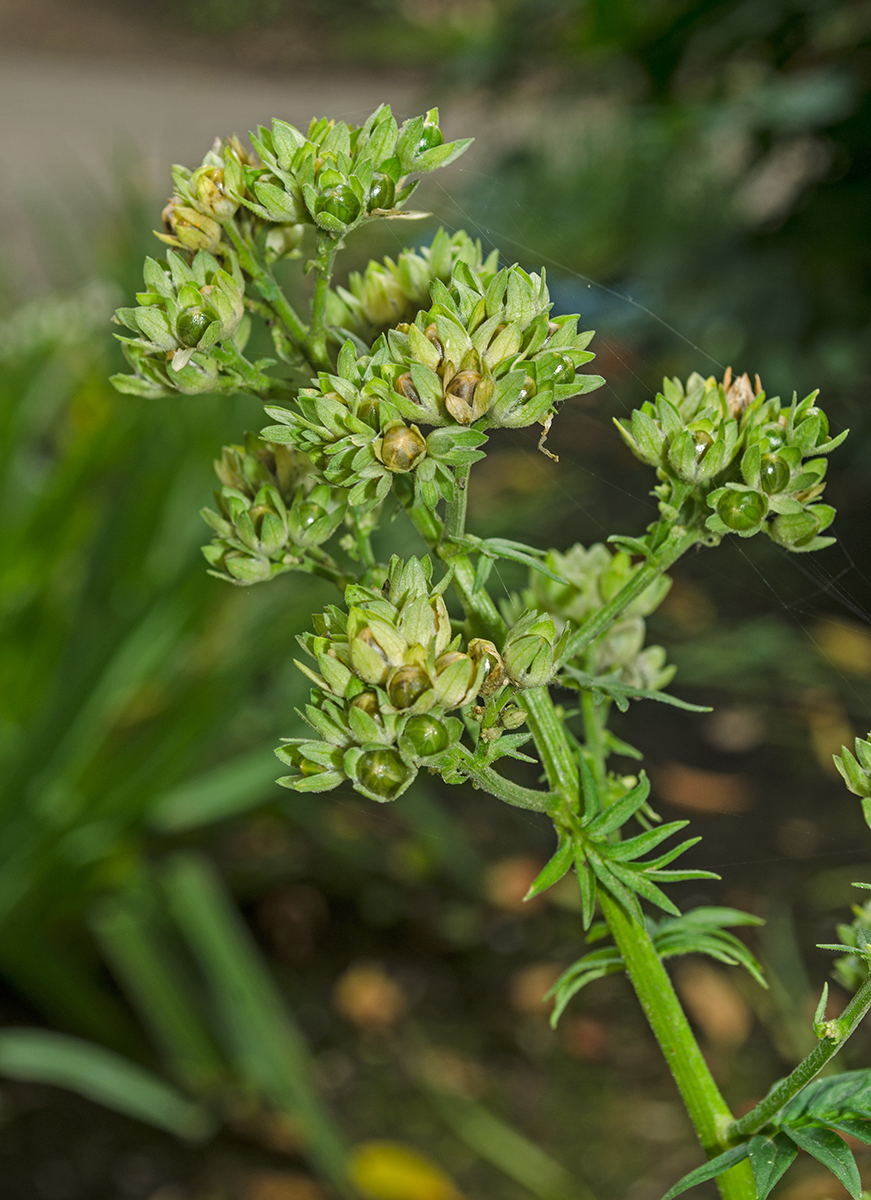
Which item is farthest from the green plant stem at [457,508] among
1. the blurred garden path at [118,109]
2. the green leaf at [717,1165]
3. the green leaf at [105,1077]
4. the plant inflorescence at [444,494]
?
the blurred garden path at [118,109]

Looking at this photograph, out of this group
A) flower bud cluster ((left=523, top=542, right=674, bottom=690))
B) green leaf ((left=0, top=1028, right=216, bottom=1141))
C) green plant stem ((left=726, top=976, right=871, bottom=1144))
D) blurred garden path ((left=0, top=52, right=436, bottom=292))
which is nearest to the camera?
green plant stem ((left=726, top=976, right=871, bottom=1144))

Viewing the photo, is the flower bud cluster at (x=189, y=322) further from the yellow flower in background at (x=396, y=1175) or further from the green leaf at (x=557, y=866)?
the yellow flower in background at (x=396, y=1175)

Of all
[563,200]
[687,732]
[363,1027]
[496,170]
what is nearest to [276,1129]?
[363,1027]

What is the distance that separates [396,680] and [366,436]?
0.26 ft

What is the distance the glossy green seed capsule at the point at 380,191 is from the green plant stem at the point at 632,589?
155mm

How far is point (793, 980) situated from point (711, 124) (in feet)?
4.27

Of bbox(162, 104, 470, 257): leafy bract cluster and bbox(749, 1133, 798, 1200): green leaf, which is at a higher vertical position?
bbox(162, 104, 470, 257): leafy bract cluster

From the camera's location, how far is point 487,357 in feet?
1.19

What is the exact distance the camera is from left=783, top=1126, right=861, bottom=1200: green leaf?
0.34 meters

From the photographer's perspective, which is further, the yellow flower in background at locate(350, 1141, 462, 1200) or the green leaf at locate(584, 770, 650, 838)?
the yellow flower in background at locate(350, 1141, 462, 1200)

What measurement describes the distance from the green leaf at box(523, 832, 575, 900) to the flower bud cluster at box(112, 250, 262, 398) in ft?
0.67

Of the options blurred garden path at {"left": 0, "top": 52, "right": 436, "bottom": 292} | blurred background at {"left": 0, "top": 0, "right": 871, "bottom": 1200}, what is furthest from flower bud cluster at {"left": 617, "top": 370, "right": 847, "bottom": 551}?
blurred garden path at {"left": 0, "top": 52, "right": 436, "bottom": 292}

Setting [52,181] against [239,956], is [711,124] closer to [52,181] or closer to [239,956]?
[239,956]

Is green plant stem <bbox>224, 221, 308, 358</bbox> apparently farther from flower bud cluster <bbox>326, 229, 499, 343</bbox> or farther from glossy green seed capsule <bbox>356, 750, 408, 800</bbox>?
glossy green seed capsule <bbox>356, 750, 408, 800</bbox>
